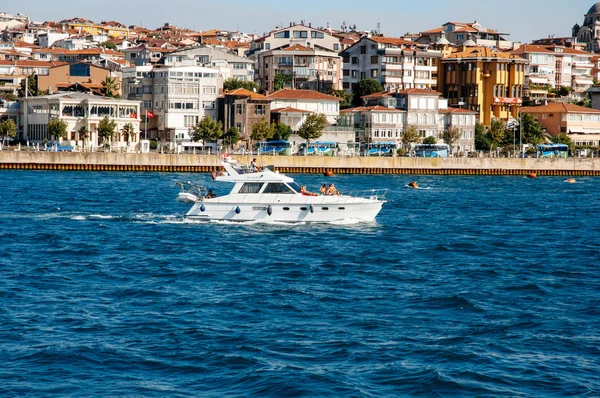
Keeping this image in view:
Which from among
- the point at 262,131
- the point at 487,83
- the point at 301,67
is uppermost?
the point at 301,67

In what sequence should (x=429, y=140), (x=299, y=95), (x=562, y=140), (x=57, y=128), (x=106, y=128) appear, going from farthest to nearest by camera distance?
1. (x=562, y=140)
2. (x=299, y=95)
3. (x=429, y=140)
4. (x=106, y=128)
5. (x=57, y=128)

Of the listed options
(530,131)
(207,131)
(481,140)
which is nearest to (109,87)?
(207,131)

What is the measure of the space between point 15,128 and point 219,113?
71.0ft

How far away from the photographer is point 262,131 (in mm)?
103000

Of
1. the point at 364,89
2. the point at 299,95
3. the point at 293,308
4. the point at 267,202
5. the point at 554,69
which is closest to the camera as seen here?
the point at 293,308

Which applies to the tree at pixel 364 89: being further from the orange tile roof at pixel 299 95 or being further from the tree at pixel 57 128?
the tree at pixel 57 128

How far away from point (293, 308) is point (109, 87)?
94875 millimetres

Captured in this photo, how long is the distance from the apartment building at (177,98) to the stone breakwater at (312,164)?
1795cm

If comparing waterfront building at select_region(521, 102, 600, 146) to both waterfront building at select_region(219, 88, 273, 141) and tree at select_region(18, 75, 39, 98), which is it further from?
tree at select_region(18, 75, 39, 98)

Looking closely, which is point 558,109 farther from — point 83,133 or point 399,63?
point 83,133

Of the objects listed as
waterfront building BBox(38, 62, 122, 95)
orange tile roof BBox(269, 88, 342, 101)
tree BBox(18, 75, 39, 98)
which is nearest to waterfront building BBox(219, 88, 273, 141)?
orange tile roof BBox(269, 88, 342, 101)

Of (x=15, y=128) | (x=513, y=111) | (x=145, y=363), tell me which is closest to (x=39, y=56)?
(x=15, y=128)

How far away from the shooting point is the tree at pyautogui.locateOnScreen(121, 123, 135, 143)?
106 m

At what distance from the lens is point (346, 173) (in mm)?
95062
